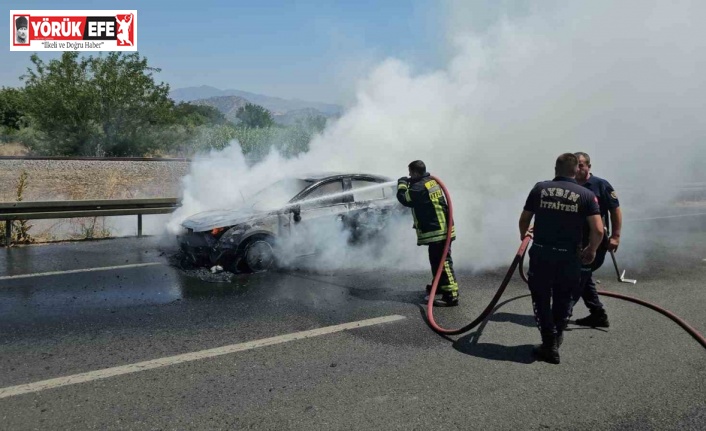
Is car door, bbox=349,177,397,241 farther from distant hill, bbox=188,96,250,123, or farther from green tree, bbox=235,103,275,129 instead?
green tree, bbox=235,103,275,129

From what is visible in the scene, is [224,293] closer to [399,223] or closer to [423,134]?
[399,223]

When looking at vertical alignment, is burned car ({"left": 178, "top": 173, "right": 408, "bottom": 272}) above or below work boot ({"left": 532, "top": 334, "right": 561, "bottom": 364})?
above

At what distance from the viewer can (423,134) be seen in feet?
36.9

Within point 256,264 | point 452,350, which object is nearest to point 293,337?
point 452,350

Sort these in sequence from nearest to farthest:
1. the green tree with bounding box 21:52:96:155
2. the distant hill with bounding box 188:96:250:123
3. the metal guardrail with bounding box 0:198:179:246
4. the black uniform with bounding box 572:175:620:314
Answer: the black uniform with bounding box 572:175:620:314
the metal guardrail with bounding box 0:198:179:246
the green tree with bounding box 21:52:96:155
the distant hill with bounding box 188:96:250:123

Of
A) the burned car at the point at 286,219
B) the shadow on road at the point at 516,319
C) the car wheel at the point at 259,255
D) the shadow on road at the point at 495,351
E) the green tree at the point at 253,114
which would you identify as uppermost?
the green tree at the point at 253,114

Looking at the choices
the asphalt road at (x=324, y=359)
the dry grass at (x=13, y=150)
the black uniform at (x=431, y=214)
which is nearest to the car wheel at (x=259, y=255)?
the asphalt road at (x=324, y=359)

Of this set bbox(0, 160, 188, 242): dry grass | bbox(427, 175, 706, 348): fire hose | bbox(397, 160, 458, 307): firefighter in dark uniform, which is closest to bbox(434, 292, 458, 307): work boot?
bbox(397, 160, 458, 307): firefighter in dark uniform

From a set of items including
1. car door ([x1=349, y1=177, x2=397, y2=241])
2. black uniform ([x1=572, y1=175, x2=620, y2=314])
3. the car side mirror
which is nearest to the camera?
black uniform ([x1=572, y1=175, x2=620, y2=314])

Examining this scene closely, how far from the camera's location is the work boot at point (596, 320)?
5.47 meters

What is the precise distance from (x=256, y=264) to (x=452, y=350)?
3.54 metres

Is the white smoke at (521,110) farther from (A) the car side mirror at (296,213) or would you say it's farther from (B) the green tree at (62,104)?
(B) the green tree at (62,104)

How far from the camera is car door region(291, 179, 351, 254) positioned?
7.83 metres

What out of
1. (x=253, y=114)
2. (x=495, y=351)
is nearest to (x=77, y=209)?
(x=495, y=351)
